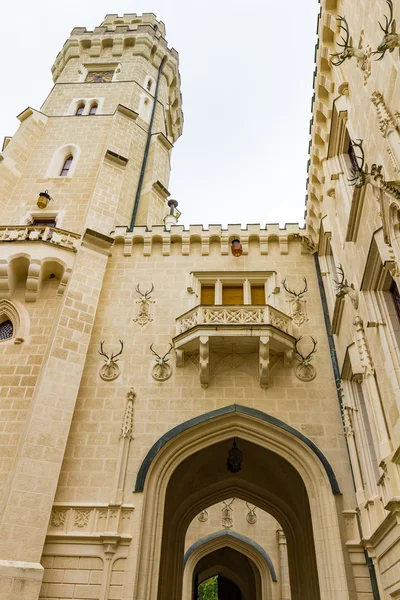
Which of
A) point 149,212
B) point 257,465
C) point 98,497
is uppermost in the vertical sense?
point 149,212

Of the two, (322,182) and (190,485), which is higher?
(322,182)

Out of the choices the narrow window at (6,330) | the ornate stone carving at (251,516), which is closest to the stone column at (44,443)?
the narrow window at (6,330)

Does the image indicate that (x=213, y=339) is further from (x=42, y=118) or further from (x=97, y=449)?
(x=42, y=118)

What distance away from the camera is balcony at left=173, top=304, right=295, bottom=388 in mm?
12281

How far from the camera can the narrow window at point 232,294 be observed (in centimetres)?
1463

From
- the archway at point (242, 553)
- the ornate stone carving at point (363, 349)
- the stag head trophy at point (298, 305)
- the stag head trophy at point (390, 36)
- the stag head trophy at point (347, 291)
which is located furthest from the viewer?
the archway at point (242, 553)

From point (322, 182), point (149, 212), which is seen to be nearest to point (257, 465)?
point (322, 182)

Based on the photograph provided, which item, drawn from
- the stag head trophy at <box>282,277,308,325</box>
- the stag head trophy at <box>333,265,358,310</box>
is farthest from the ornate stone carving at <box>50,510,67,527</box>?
the stag head trophy at <box>333,265,358,310</box>

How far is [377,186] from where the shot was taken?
762 cm

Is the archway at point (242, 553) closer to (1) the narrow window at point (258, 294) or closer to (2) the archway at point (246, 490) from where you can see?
(2) the archway at point (246, 490)

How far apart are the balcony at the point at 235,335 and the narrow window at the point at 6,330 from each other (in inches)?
208

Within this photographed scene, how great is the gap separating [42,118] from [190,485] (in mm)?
17592

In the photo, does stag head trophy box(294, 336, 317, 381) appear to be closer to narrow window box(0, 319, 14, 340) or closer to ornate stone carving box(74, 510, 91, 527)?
ornate stone carving box(74, 510, 91, 527)

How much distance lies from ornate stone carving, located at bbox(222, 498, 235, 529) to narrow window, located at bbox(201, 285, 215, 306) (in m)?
10.9
